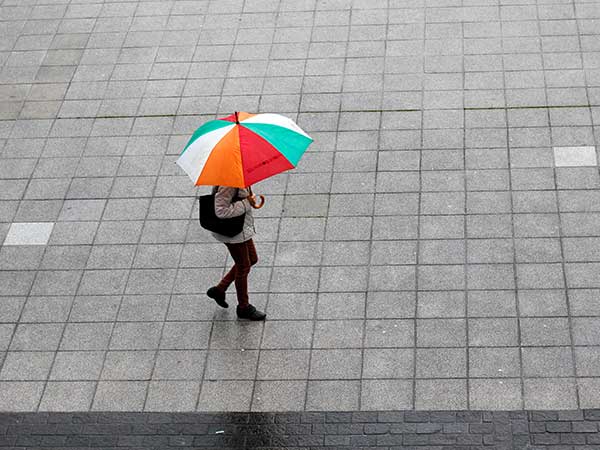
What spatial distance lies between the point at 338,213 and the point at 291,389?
225 centimetres

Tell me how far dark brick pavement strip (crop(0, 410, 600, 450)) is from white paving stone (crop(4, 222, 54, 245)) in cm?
224

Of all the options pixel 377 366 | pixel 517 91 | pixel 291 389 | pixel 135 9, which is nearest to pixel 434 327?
pixel 377 366

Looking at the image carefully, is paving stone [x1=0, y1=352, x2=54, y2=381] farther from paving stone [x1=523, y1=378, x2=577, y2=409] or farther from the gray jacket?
paving stone [x1=523, y1=378, x2=577, y2=409]

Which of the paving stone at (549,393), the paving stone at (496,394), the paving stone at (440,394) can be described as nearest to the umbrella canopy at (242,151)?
the paving stone at (440,394)

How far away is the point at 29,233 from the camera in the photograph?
1039 centimetres

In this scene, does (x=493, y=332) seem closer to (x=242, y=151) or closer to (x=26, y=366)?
(x=242, y=151)

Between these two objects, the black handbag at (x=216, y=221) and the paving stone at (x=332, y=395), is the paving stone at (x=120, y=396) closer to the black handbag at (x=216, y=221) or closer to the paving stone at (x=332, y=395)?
the paving stone at (x=332, y=395)

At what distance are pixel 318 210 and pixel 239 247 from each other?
5.94ft

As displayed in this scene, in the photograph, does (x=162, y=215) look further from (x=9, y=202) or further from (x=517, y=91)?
(x=517, y=91)

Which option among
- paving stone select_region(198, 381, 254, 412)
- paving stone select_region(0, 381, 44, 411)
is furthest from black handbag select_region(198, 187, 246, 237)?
paving stone select_region(0, 381, 44, 411)

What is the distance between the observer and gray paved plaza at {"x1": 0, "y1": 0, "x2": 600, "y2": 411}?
28.5ft

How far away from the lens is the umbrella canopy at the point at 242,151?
7738 millimetres

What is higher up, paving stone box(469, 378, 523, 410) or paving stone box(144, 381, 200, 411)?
paving stone box(469, 378, 523, 410)

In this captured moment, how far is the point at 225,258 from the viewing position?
9828mm
